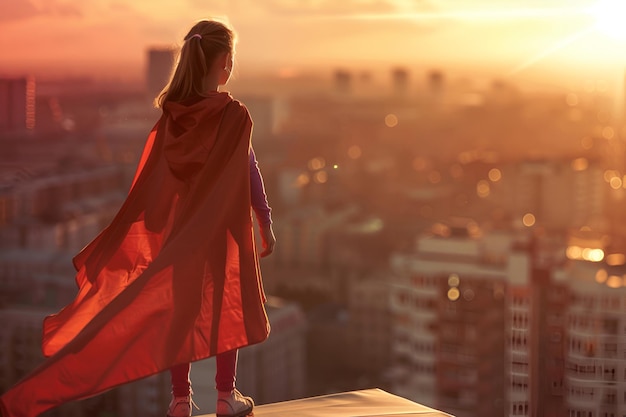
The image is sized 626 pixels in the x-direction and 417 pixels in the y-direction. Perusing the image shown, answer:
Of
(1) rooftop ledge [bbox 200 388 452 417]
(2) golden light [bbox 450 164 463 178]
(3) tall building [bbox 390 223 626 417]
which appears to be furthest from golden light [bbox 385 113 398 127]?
(1) rooftop ledge [bbox 200 388 452 417]

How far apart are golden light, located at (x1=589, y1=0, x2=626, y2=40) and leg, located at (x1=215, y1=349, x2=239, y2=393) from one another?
8319mm

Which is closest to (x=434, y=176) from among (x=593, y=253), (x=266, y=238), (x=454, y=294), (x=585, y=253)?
(x=593, y=253)

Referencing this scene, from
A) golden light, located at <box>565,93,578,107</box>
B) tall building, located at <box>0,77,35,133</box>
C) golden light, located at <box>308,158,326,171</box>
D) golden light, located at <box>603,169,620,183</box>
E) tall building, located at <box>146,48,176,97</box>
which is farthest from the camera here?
golden light, located at <box>308,158,326,171</box>

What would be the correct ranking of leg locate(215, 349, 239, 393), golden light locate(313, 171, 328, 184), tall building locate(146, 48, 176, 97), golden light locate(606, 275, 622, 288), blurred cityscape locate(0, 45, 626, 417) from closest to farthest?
leg locate(215, 349, 239, 393) → tall building locate(146, 48, 176, 97) → golden light locate(606, 275, 622, 288) → blurred cityscape locate(0, 45, 626, 417) → golden light locate(313, 171, 328, 184)

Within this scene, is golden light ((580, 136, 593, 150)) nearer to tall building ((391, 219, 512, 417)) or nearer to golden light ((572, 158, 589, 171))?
golden light ((572, 158, 589, 171))

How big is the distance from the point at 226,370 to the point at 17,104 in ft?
22.2

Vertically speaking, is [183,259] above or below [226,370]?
above

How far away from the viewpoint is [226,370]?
59.2 inches

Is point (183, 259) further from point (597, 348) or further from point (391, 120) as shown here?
point (391, 120)

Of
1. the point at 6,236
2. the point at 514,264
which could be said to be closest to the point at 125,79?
the point at 6,236

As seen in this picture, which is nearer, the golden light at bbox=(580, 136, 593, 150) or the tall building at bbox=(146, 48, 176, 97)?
the tall building at bbox=(146, 48, 176, 97)

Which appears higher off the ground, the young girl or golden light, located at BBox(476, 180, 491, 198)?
golden light, located at BBox(476, 180, 491, 198)

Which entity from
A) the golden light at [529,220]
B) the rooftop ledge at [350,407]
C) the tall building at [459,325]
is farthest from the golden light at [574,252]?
the rooftop ledge at [350,407]

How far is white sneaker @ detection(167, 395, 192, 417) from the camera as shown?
150 centimetres
